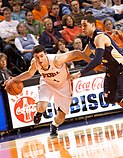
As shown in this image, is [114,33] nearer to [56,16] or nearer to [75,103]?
[56,16]

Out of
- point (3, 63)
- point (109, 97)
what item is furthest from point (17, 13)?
point (109, 97)

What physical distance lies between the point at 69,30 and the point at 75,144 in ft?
16.5

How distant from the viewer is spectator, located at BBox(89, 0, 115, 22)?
13.1m

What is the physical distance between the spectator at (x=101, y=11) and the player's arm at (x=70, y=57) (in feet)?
17.3

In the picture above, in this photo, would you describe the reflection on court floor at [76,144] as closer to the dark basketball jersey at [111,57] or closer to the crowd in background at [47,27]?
the dark basketball jersey at [111,57]

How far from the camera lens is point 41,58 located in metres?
7.84

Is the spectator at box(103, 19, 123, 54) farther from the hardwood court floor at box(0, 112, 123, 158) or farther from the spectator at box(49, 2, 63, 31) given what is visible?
the hardwood court floor at box(0, 112, 123, 158)

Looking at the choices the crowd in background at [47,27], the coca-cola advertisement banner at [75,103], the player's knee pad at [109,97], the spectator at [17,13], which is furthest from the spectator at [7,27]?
the player's knee pad at [109,97]

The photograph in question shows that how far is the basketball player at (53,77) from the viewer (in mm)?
7883

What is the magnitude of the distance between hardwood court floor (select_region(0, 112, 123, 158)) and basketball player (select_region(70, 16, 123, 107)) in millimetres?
726

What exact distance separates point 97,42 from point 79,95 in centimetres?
352

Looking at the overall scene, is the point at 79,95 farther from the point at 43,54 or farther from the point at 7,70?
the point at 43,54

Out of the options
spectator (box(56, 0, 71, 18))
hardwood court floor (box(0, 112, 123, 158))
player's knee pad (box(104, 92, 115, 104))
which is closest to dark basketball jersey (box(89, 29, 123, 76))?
player's knee pad (box(104, 92, 115, 104))

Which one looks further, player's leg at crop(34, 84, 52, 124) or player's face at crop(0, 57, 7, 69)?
player's face at crop(0, 57, 7, 69)
